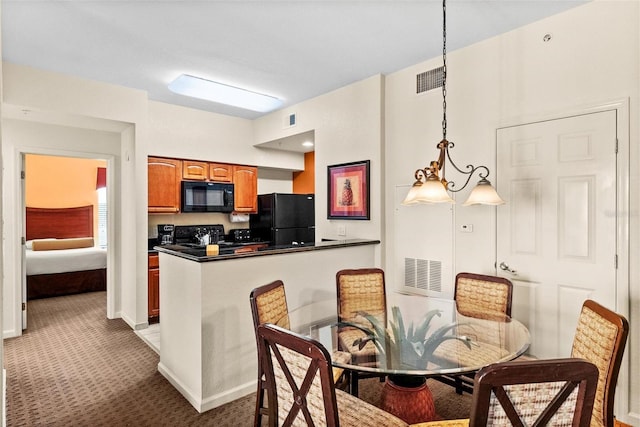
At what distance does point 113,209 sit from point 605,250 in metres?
5.06

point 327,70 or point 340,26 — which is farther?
point 327,70

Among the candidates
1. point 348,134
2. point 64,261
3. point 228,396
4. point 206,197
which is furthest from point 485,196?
point 64,261

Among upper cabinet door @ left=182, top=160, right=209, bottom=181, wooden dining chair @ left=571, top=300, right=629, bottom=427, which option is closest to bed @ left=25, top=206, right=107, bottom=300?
upper cabinet door @ left=182, top=160, right=209, bottom=181

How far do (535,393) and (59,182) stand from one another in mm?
9317

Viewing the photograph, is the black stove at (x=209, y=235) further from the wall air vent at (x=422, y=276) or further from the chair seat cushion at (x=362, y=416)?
the chair seat cushion at (x=362, y=416)

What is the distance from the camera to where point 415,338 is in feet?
6.44

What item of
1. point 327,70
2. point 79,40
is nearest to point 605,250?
point 327,70

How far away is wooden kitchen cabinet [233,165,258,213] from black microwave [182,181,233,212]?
137 millimetres

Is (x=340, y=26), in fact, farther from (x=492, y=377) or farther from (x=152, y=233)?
(x=152, y=233)

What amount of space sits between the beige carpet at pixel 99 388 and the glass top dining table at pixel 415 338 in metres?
0.71

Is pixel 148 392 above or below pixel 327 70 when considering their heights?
below

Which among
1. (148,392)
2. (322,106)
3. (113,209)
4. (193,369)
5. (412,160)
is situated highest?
(322,106)

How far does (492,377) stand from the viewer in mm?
1064

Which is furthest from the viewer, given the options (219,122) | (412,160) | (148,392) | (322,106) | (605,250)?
(219,122)
